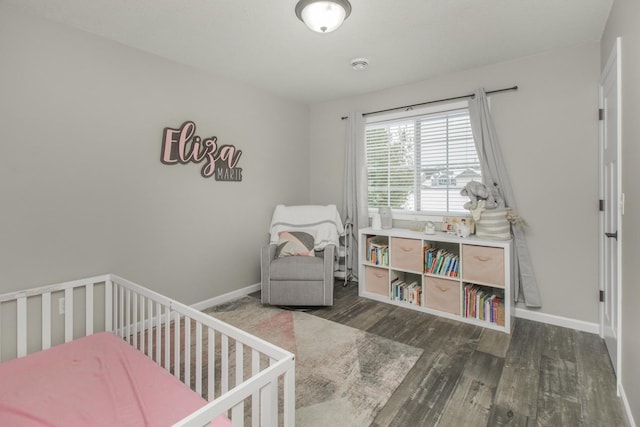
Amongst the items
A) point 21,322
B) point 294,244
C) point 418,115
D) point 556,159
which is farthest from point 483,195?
point 21,322

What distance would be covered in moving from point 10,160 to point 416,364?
9.79 feet

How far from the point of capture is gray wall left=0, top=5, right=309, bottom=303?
2057 mm

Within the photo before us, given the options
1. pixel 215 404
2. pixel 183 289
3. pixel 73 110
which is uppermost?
pixel 73 110

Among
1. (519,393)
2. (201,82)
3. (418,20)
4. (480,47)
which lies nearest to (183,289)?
(201,82)

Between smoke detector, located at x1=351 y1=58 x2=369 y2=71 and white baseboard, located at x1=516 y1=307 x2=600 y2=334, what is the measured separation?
2.70 metres

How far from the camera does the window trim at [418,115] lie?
10.7ft

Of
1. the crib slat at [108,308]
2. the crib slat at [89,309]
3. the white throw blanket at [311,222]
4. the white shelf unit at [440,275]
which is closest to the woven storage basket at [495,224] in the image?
the white shelf unit at [440,275]

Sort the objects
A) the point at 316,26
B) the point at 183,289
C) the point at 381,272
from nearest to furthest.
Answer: the point at 316,26 → the point at 183,289 → the point at 381,272

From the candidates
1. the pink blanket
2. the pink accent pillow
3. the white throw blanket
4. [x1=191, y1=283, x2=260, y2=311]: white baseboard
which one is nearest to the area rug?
[x1=191, y1=283, x2=260, y2=311]: white baseboard

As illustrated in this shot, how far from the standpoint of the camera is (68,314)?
2123 mm

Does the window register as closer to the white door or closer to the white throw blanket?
the white throw blanket

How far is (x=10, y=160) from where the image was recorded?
201 centimetres

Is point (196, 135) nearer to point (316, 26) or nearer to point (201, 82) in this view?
point (201, 82)

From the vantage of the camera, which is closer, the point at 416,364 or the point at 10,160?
the point at 10,160
